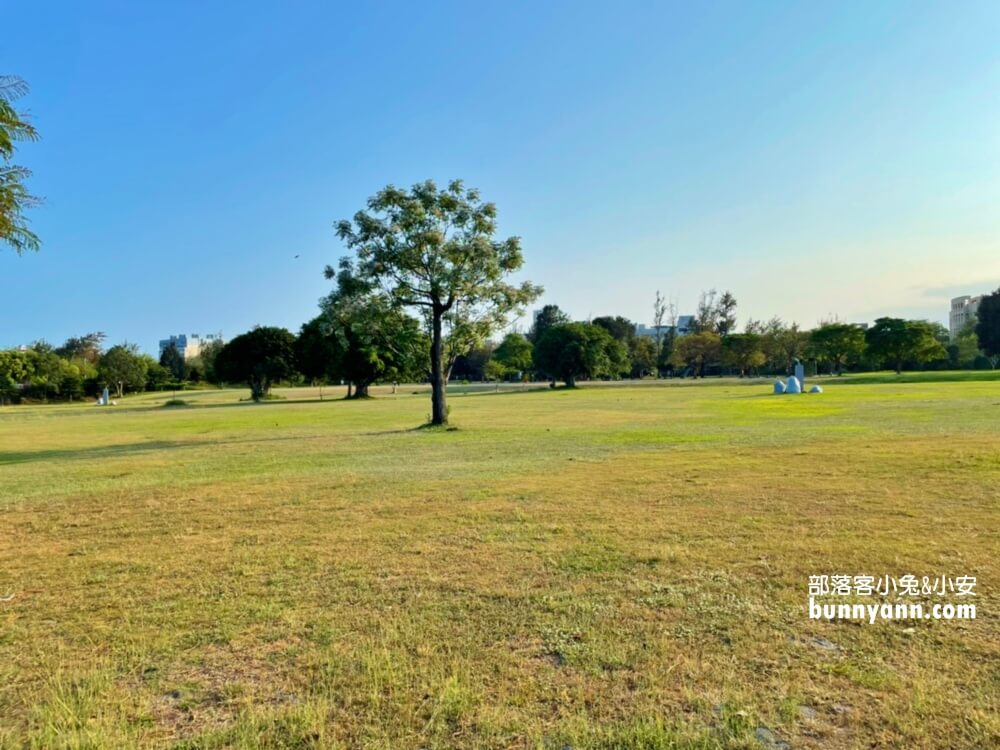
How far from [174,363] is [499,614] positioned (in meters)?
131

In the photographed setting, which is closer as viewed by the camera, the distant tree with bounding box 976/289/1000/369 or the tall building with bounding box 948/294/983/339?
the distant tree with bounding box 976/289/1000/369

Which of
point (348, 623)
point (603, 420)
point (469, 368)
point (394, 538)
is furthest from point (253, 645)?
point (469, 368)

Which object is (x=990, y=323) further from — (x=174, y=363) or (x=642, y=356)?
(x=174, y=363)

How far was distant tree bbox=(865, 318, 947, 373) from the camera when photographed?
79812 mm

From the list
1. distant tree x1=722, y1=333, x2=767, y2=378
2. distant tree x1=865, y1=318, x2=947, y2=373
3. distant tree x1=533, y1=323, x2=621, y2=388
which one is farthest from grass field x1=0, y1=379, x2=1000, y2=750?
distant tree x1=722, y1=333, x2=767, y2=378

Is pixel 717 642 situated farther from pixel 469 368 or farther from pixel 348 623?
pixel 469 368

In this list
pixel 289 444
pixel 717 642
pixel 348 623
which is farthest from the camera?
pixel 289 444

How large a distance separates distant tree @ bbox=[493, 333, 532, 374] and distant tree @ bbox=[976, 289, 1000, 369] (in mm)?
59060

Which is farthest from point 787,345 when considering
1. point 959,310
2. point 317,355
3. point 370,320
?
point 959,310

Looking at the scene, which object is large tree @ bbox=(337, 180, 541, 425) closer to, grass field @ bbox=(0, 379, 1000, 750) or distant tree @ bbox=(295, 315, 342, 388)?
grass field @ bbox=(0, 379, 1000, 750)

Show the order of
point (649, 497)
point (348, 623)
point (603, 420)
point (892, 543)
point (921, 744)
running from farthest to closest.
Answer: point (603, 420) → point (649, 497) → point (892, 543) → point (348, 623) → point (921, 744)

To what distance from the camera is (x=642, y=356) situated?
109250mm

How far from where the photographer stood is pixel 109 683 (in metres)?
3.78

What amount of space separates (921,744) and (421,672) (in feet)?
8.61
